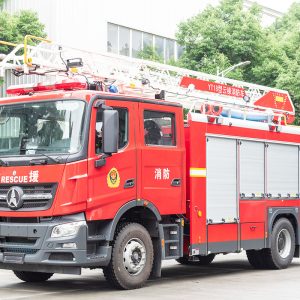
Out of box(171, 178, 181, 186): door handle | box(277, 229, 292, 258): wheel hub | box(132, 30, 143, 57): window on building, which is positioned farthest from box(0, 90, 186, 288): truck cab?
box(132, 30, 143, 57): window on building

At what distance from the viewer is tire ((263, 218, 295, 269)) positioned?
553 inches

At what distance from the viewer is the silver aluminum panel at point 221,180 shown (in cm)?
1252

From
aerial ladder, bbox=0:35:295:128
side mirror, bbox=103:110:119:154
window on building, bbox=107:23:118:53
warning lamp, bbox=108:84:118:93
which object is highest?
window on building, bbox=107:23:118:53

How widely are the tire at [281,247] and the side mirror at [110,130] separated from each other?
15.9 feet

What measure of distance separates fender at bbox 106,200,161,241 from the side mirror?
93 cm

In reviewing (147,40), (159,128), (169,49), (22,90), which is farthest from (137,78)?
(169,49)

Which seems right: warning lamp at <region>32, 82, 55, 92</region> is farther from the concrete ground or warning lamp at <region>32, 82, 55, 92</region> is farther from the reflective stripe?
the concrete ground

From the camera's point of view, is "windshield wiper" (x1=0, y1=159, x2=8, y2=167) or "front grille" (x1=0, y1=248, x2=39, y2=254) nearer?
"front grille" (x1=0, y1=248, x2=39, y2=254)

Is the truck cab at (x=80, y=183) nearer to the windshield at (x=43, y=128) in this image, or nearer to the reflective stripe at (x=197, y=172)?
the windshield at (x=43, y=128)

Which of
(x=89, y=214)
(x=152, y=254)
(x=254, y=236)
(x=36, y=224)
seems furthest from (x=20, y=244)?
(x=254, y=236)

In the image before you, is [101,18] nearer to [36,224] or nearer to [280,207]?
[280,207]

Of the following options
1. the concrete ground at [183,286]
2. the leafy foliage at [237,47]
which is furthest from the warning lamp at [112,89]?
the leafy foliage at [237,47]

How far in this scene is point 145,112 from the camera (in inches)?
452

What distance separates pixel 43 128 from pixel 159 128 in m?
1.92
